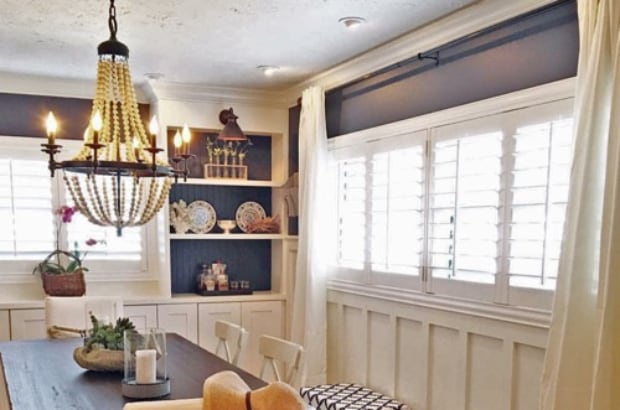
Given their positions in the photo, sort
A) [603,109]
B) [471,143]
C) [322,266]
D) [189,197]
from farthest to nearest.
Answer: [189,197] < [322,266] < [471,143] < [603,109]

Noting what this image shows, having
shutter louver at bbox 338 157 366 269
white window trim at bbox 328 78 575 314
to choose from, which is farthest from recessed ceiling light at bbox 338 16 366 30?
shutter louver at bbox 338 157 366 269

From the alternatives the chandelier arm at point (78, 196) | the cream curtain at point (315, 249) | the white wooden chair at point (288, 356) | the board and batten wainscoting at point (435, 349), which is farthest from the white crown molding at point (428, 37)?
the chandelier arm at point (78, 196)

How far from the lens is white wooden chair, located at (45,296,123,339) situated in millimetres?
3562

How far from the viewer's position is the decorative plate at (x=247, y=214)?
4770 millimetres

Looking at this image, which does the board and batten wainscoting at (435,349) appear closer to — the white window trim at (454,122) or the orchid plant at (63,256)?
the white window trim at (454,122)

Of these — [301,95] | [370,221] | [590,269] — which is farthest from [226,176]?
[590,269]

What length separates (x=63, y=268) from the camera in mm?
4164

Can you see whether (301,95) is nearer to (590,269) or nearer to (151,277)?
(151,277)

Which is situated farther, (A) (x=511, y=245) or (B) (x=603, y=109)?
(A) (x=511, y=245)

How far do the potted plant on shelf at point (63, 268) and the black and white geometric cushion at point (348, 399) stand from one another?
1885 millimetres

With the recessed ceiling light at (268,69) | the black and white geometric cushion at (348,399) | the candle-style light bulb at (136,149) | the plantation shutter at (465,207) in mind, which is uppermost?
the recessed ceiling light at (268,69)

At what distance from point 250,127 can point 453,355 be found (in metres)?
2.60

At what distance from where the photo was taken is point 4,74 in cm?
409

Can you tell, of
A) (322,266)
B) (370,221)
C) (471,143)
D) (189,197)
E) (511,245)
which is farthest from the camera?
(189,197)
